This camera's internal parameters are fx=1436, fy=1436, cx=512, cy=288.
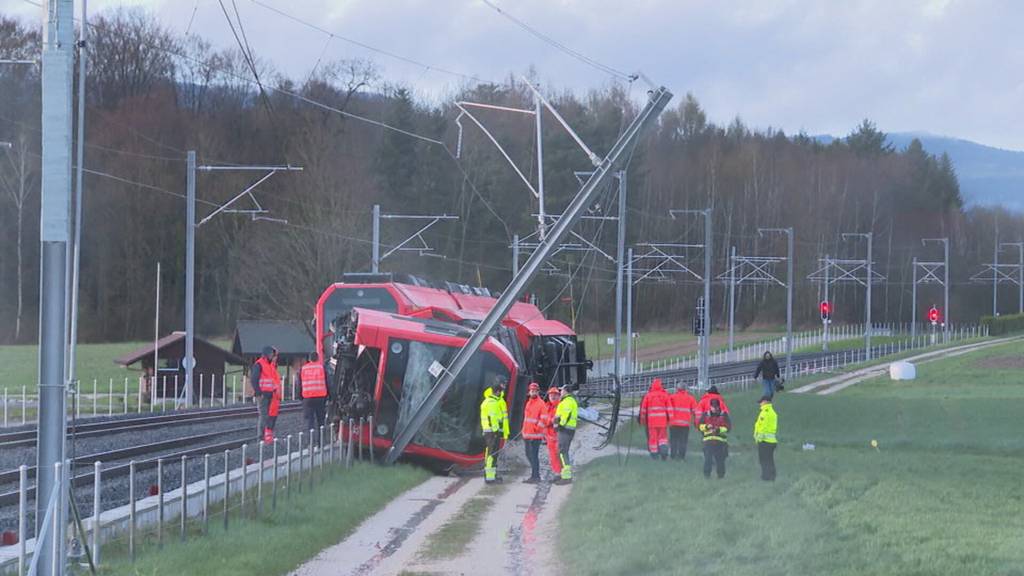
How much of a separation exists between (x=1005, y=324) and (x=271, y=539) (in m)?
94.9

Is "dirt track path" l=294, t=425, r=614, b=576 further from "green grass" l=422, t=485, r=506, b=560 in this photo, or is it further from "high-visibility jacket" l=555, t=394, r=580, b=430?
"high-visibility jacket" l=555, t=394, r=580, b=430

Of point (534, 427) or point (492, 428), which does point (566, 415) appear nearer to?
point (534, 427)

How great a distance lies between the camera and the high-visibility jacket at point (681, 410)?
92.6 ft

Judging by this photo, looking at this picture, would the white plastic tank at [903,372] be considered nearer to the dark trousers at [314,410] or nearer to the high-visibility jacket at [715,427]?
the high-visibility jacket at [715,427]

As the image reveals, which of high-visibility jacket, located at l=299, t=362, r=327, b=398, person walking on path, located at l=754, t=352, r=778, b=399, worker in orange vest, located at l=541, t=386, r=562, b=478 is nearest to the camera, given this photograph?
worker in orange vest, located at l=541, t=386, r=562, b=478

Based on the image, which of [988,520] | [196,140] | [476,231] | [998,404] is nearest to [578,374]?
[998,404]

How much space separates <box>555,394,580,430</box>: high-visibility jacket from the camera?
24.3m

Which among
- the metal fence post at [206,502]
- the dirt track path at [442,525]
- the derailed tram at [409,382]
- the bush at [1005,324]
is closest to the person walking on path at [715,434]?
the dirt track path at [442,525]

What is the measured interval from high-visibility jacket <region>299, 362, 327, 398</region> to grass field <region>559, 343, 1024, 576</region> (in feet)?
16.4

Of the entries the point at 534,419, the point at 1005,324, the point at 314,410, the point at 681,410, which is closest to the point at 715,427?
the point at 534,419

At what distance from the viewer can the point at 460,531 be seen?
17.6m

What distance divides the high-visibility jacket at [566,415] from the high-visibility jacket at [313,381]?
4476mm

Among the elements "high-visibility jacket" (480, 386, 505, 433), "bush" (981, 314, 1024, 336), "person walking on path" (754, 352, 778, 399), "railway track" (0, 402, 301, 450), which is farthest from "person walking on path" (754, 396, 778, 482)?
"bush" (981, 314, 1024, 336)

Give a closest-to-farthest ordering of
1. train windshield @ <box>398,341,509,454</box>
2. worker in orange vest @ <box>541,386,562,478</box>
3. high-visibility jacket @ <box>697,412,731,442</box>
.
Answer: high-visibility jacket @ <box>697,412,731,442</box>, worker in orange vest @ <box>541,386,562,478</box>, train windshield @ <box>398,341,509,454</box>
